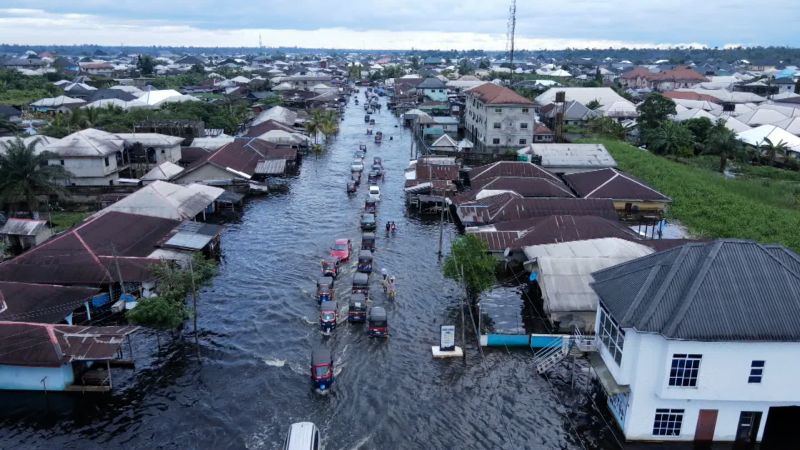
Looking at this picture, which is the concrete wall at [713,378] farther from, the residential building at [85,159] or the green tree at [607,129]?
the green tree at [607,129]

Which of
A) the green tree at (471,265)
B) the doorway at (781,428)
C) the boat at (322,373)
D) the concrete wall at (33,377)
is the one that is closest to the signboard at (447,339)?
the green tree at (471,265)

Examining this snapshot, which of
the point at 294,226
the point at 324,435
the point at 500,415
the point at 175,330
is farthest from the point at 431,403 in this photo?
the point at 294,226

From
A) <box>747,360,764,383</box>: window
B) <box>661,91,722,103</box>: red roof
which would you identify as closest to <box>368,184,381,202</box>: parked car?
<box>747,360,764,383</box>: window

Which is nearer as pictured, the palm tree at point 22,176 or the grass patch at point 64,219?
the palm tree at point 22,176

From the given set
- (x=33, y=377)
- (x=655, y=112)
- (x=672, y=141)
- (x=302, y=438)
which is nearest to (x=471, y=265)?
(x=302, y=438)

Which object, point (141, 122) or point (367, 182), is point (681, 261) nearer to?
point (367, 182)

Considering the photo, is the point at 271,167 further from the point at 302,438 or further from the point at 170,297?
the point at 302,438
